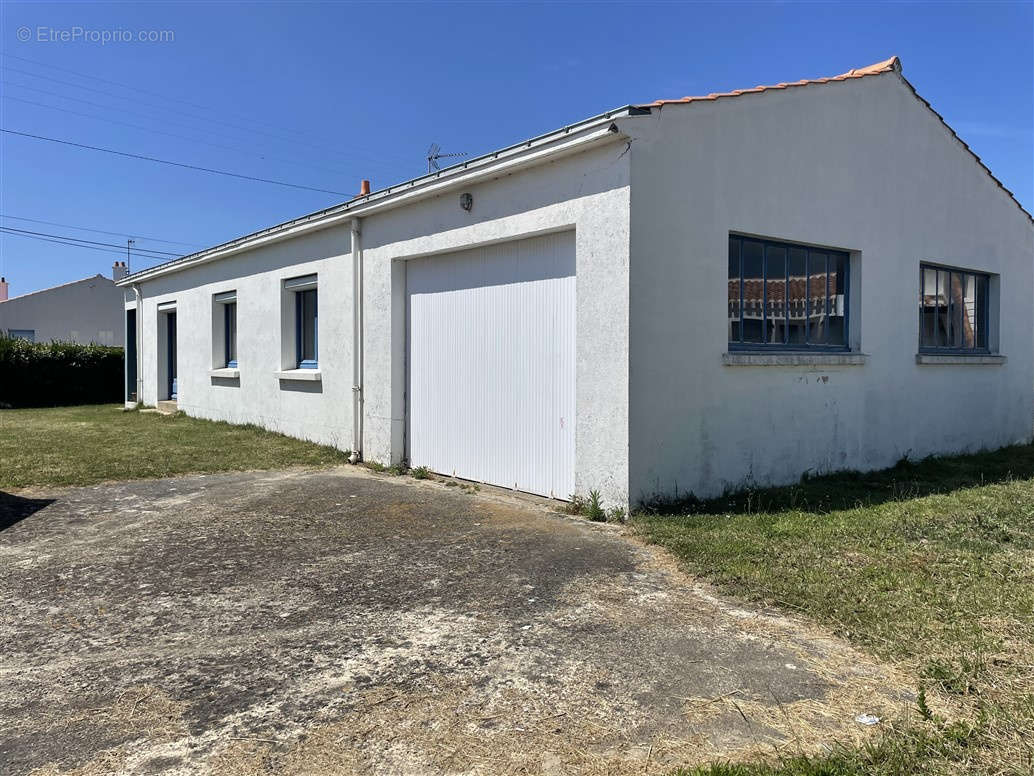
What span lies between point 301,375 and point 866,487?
26.0 ft

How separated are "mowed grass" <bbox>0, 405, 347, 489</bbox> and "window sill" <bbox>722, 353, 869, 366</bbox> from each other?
547 cm

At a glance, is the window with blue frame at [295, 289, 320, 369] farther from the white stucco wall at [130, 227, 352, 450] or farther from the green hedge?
the green hedge

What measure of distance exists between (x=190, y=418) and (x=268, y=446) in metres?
5.12

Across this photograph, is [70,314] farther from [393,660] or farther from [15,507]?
[393,660]

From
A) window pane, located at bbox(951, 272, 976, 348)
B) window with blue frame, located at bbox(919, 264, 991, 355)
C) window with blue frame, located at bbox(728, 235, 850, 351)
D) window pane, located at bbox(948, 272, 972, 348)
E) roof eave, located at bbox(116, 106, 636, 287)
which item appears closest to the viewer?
roof eave, located at bbox(116, 106, 636, 287)

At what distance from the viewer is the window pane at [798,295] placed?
8.09m

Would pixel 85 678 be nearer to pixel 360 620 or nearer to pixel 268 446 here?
pixel 360 620

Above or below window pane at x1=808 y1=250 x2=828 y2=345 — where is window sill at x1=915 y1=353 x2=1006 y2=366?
below

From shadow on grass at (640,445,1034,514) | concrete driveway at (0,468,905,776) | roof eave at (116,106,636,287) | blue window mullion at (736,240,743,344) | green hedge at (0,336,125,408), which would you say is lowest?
concrete driveway at (0,468,905,776)

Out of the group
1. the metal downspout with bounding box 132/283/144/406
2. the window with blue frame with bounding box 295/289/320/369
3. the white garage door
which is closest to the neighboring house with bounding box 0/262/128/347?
the metal downspout with bounding box 132/283/144/406

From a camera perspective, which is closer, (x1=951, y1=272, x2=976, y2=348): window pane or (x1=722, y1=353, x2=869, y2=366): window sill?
(x1=722, y1=353, x2=869, y2=366): window sill

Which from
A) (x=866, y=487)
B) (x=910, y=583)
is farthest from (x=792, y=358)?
(x=910, y=583)

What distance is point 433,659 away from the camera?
3615mm

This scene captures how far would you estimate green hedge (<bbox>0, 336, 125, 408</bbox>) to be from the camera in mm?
20519
